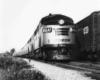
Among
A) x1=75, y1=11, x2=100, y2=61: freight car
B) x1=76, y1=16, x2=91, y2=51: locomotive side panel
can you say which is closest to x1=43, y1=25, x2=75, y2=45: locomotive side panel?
x1=75, y1=11, x2=100, y2=61: freight car

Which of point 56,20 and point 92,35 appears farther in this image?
point 92,35

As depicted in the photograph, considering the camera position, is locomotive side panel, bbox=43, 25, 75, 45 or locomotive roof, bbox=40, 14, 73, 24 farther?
locomotive roof, bbox=40, 14, 73, 24

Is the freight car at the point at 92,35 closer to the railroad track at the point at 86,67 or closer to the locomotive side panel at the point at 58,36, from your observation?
the locomotive side panel at the point at 58,36

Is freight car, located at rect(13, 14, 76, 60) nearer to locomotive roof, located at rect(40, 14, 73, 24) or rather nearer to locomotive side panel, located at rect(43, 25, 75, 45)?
locomotive side panel, located at rect(43, 25, 75, 45)

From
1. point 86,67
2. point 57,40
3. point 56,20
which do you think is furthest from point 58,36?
point 86,67

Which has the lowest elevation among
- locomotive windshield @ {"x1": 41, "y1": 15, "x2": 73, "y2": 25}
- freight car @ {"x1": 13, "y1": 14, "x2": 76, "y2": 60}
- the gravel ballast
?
the gravel ballast

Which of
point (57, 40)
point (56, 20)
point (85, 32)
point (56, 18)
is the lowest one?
point (57, 40)

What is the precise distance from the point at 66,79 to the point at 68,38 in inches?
270

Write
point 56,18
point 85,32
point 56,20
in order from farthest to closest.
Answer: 1. point 85,32
2. point 56,18
3. point 56,20

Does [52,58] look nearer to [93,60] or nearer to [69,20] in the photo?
[69,20]

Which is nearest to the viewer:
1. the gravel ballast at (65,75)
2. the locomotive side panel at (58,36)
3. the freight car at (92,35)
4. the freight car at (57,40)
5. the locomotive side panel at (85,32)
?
the gravel ballast at (65,75)

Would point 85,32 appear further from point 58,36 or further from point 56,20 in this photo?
point 58,36

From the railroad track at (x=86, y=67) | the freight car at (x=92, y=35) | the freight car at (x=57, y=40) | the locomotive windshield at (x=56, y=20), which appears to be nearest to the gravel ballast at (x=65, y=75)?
the railroad track at (x=86, y=67)

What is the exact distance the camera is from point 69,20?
1511 centimetres
